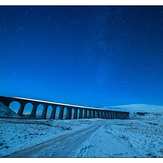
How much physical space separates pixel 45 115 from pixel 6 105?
443cm

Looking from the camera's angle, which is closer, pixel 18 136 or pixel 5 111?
pixel 18 136

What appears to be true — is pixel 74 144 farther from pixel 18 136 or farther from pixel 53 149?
pixel 18 136

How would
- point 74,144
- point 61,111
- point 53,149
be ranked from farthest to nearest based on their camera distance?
1. point 61,111
2. point 74,144
3. point 53,149

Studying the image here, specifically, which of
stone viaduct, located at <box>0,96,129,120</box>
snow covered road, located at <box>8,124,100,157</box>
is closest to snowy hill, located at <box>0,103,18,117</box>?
stone viaduct, located at <box>0,96,129,120</box>

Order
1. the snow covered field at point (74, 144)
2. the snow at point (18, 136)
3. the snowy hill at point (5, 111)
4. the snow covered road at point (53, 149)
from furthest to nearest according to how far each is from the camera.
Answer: the snowy hill at point (5, 111) < the snow at point (18, 136) < the snow covered field at point (74, 144) < the snow covered road at point (53, 149)

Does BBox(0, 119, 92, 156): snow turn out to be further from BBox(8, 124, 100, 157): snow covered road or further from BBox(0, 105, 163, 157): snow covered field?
BBox(8, 124, 100, 157): snow covered road

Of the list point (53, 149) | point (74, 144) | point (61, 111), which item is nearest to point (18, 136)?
point (53, 149)

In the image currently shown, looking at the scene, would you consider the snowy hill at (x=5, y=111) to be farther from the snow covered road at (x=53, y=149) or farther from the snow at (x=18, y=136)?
the snow covered road at (x=53, y=149)

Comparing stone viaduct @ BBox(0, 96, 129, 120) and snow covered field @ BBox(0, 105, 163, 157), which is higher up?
stone viaduct @ BBox(0, 96, 129, 120)

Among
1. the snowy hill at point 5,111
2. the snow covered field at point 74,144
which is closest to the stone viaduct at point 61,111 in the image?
the snowy hill at point 5,111

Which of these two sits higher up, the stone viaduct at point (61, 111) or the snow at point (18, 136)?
the stone viaduct at point (61, 111)

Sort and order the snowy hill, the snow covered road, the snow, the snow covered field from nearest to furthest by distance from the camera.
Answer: the snow covered road, the snow covered field, the snow, the snowy hill
